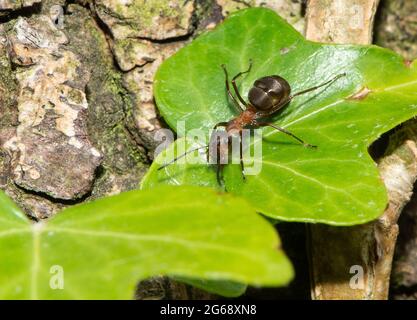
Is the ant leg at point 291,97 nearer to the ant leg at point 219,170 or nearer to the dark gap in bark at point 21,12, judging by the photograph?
the ant leg at point 219,170

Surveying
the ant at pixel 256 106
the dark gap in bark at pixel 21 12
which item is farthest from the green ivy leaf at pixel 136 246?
the dark gap in bark at pixel 21 12

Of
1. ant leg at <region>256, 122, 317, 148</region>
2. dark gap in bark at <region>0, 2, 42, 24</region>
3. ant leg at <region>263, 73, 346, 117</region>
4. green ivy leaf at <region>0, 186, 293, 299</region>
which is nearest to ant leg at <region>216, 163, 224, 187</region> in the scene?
ant leg at <region>256, 122, 317, 148</region>

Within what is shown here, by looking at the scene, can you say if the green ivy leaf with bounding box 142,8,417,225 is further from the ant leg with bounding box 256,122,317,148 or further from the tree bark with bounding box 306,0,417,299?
the tree bark with bounding box 306,0,417,299

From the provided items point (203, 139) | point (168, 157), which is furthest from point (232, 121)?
point (168, 157)

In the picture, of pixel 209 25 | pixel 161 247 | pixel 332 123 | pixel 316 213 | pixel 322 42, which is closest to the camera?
pixel 161 247

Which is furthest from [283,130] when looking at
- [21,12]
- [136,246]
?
[21,12]

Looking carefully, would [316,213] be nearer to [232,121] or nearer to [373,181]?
[373,181]
